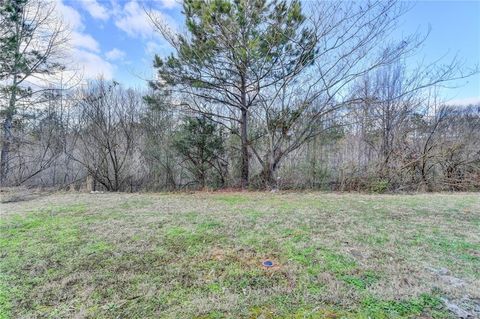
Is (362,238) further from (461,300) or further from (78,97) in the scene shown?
(78,97)

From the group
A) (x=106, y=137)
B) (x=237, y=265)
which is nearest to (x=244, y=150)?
(x=106, y=137)

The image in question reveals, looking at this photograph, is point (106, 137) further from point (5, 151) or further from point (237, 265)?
point (237, 265)

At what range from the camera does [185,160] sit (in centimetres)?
891

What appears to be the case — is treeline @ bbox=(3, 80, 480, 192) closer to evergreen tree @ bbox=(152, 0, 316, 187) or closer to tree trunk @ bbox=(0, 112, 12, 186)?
tree trunk @ bbox=(0, 112, 12, 186)

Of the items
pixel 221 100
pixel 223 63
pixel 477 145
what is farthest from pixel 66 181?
pixel 477 145

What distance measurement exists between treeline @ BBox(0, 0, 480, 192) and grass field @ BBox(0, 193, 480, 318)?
418 cm

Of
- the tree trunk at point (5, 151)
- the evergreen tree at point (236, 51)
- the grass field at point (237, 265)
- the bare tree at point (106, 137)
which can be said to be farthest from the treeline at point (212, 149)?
the grass field at point (237, 265)

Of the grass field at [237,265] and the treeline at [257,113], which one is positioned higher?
the treeline at [257,113]

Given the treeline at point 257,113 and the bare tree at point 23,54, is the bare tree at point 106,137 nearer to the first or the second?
the treeline at point 257,113

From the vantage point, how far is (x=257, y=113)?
7.83 m

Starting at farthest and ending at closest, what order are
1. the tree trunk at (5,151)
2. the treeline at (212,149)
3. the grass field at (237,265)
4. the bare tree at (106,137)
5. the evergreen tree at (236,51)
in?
the bare tree at (106,137) < the tree trunk at (5,151) < the treeline at (212,149) < the evergreen tree at (236,51) < the grass field at (237,265)

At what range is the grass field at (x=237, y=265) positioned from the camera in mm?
1506

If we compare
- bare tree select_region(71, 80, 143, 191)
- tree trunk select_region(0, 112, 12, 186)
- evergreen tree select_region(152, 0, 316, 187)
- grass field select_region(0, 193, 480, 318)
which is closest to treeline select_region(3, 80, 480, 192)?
bare tree select_region(71, 80, 143, 191)

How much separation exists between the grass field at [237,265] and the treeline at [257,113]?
13.7 ft
